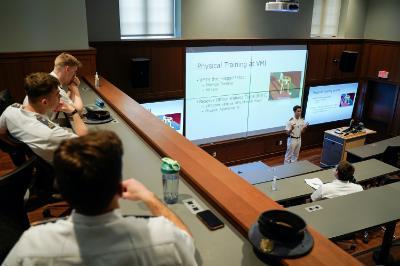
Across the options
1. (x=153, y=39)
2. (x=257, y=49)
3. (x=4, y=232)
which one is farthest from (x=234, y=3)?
(x=4, y=232)

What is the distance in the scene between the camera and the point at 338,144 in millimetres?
7824

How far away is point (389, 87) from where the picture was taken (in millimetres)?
9391

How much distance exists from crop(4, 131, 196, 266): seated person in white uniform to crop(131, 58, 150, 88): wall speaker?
5.51 metres

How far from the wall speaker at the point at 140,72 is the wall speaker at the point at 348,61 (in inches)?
201

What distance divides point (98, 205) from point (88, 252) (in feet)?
0.44

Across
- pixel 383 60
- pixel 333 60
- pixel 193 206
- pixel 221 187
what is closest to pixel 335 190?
pixel 221 187

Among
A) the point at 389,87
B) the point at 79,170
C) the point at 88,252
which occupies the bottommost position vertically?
the point at 389,87

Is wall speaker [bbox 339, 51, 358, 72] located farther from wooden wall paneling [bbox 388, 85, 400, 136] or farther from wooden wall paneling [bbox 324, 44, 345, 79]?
wooden wall paneling [bbox 388, 85, 400, 136]

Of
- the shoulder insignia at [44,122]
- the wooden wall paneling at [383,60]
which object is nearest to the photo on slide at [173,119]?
the shoulder insignia at [44,122]

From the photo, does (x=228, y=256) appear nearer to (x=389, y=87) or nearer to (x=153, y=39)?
(x=153, y=39)

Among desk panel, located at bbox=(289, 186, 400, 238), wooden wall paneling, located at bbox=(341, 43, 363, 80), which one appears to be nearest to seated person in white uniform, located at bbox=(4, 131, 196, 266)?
desk panel, located at bbox=(289, 186, 400, 238)

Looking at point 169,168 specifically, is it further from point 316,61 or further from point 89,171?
point 316,61

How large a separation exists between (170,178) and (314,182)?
362cm

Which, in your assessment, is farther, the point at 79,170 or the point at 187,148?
the point at 187,148
